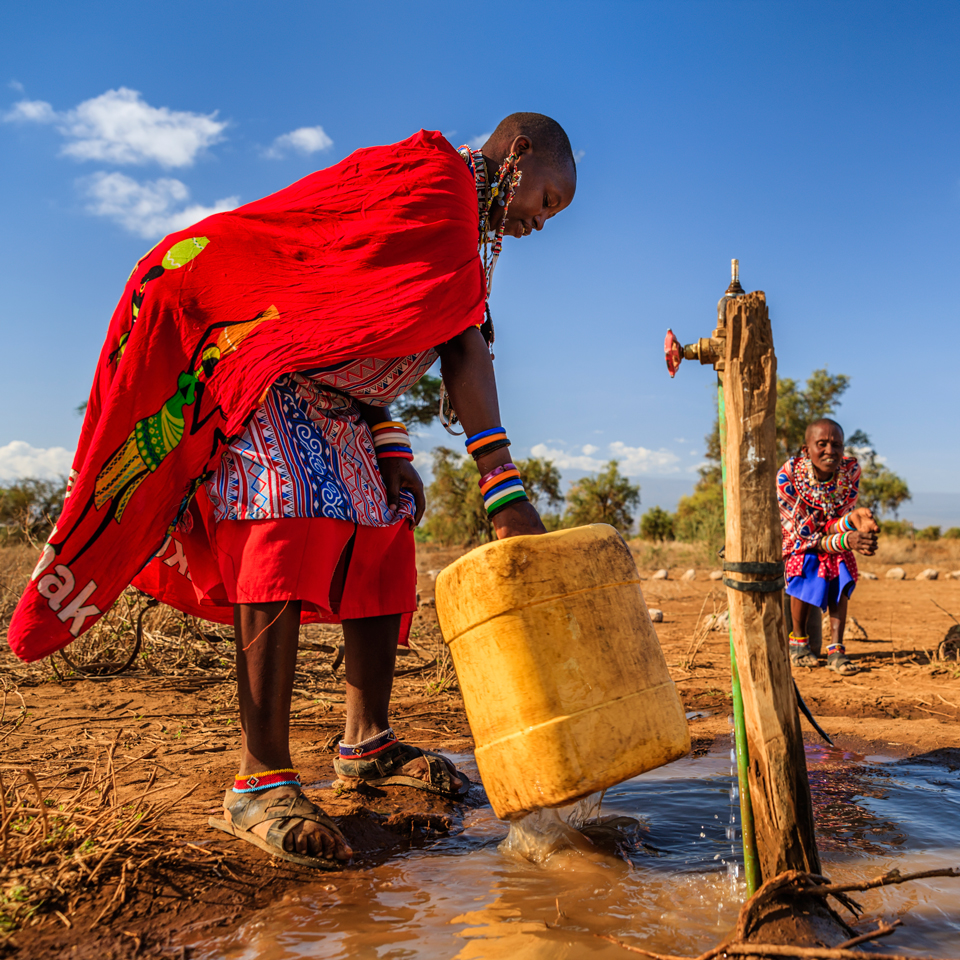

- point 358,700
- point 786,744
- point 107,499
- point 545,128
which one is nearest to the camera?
point 786,744

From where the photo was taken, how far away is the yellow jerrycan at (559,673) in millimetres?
1746

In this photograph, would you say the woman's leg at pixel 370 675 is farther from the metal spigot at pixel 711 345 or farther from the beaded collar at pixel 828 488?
the beaded collar at pixel 828 488

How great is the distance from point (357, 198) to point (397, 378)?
21.1 inches

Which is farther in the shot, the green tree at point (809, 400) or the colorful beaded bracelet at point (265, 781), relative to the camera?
the green tree at point (809, 400)

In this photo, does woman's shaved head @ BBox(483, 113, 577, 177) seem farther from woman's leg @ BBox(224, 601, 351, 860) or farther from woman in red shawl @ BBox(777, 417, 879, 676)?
woman in red shawl @ BBox(777, 417, 879, 676)

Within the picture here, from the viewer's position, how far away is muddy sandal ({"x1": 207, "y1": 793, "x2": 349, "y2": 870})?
2.01 m

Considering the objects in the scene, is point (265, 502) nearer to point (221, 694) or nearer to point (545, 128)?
point (545, 128)

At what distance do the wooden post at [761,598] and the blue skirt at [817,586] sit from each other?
3.86m

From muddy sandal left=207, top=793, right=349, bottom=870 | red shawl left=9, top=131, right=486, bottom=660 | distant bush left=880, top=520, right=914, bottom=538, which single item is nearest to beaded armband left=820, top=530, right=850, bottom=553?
red shawl left=9, top=131, right=486, bottom=660

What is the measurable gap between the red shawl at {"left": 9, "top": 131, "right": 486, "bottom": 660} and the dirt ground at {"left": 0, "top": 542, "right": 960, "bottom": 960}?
52cm

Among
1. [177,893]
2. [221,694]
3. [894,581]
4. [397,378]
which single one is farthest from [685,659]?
[894,581]

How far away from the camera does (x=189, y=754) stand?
305cm

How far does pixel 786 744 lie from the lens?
174cm

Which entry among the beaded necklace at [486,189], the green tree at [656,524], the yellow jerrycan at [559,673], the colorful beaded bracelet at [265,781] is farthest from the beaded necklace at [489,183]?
the green tree at [656,524]
